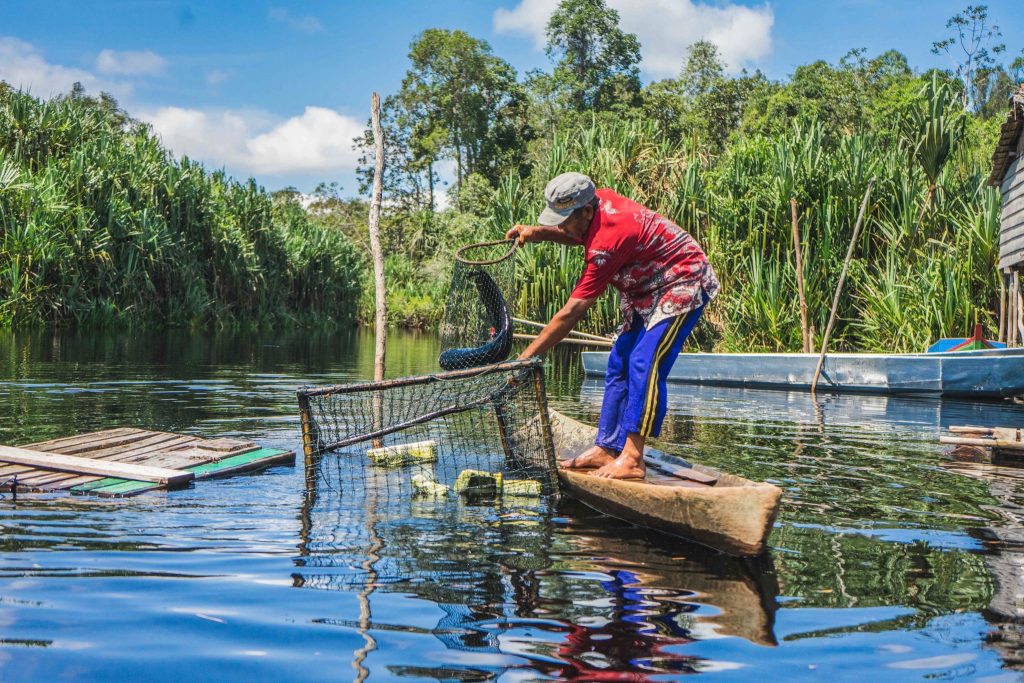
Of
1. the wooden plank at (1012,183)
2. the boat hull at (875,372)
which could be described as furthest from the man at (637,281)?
the wooden plank at (1012,183)

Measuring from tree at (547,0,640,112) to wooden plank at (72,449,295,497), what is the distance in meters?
37.1

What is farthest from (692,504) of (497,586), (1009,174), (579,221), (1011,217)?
(1009,174)

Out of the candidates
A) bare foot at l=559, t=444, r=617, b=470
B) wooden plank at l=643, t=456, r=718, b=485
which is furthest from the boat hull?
bare foot at l=559, t=444, r=617, b=470

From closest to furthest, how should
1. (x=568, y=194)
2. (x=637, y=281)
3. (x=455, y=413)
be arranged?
(x=568, y=194) → (x=637, y=281) → (x=455, y=413)

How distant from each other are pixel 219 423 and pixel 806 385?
862cm

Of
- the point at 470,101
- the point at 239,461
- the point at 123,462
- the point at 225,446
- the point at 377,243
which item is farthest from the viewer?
the point at 470,101

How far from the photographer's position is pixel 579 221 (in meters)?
5.46

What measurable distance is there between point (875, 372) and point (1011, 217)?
272cm

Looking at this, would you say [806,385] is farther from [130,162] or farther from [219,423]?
[130,162]

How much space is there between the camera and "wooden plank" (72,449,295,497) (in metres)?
5.52

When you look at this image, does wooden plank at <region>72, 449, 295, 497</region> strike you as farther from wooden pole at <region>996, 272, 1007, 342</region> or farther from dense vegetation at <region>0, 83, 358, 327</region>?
dense vegetation at <region>0, 83, 358, 327</region>

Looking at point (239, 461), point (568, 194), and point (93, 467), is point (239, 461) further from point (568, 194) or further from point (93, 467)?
point (568, 194)

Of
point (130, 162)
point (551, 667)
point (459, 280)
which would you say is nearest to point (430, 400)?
point (459, 280)

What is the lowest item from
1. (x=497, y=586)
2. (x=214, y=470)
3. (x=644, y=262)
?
(x=497, y=586)
